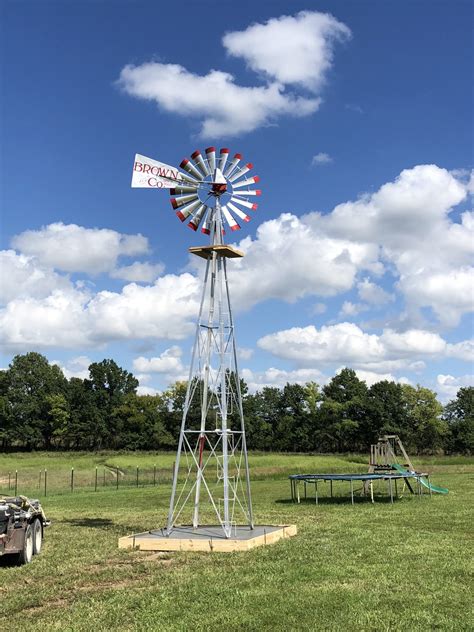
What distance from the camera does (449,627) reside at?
8359mm

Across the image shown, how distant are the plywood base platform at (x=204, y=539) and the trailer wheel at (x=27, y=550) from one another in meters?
2.04

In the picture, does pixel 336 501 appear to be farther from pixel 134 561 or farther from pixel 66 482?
pixel 66 482

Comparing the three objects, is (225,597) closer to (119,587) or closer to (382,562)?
(119,587)

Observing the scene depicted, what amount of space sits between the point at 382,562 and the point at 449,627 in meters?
4.39

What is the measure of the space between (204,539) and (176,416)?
84330 millimetres

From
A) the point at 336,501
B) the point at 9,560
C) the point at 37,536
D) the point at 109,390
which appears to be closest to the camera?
the point at 9,560

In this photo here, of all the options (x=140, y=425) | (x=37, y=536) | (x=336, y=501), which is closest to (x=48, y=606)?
(x=37, y=536)

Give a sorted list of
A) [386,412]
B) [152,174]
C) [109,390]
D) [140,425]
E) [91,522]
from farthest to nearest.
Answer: [109,390] < [140,425] < [386,412] < [91,522] < [152,174]

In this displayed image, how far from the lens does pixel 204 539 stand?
49.0 ft

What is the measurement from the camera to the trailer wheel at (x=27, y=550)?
45.2 ft

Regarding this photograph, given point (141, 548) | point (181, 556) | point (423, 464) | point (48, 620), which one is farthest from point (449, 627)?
point (423, 464)

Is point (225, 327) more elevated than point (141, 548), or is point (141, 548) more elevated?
point (225, 327)

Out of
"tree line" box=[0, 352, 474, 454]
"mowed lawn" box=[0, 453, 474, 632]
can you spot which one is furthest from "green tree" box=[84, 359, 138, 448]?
"mowed lawn" box=[0, 453, 474, 632]

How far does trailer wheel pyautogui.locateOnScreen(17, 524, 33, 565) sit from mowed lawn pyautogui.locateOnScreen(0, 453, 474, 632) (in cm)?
31
